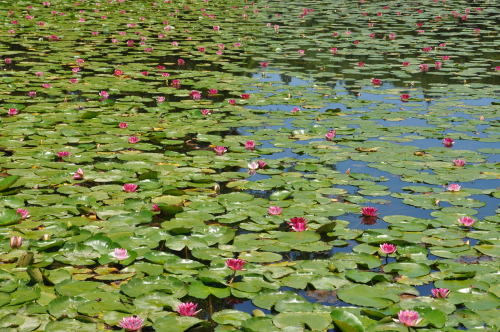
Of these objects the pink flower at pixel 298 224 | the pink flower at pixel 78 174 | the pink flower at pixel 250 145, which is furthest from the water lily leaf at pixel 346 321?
the pink flower at pixel 250 145

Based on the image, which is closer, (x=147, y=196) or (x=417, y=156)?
(x=147, y=196)

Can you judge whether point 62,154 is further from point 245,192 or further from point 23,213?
point 245,192

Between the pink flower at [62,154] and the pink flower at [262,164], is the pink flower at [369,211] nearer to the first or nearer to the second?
the pink flower at [262,164]

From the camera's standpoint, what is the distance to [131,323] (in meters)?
2.46

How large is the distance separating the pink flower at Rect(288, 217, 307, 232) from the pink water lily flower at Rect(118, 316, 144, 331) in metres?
1.18

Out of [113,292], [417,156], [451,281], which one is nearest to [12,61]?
[417,156]

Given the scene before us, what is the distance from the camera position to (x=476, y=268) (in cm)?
302

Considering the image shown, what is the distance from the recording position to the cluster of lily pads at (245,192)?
8.91ft

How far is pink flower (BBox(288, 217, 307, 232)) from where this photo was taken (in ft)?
11.2

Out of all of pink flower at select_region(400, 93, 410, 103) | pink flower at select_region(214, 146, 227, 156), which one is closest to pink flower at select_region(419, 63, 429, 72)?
pink flower at select_region(400, 93, 410, 103)

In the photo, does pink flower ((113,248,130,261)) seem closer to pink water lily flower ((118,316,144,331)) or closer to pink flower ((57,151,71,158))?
pink water lily flower ((118,316,144,331))

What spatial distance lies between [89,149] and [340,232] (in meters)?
2.15

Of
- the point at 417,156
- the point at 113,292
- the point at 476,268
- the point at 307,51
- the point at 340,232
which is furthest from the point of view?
the point at 307,51

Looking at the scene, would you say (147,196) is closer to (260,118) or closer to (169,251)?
(169,251)
